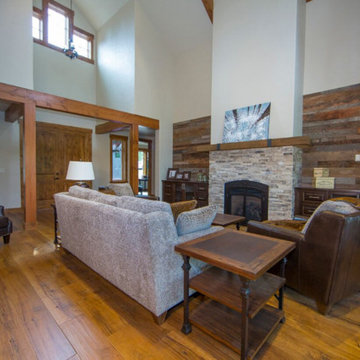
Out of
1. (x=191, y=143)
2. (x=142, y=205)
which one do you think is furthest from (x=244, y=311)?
(x=191, y=143)

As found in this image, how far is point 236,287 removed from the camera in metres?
1.48

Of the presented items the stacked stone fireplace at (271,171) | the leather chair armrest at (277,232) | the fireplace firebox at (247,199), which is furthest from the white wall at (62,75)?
the leather chair armrest at (277,232)

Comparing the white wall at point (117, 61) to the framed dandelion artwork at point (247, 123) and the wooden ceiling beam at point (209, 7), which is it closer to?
the wooden ceiling beam at point (209, 7)

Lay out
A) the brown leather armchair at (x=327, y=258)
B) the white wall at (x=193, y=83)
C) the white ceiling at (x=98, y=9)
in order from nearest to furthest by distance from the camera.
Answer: the brown leather armchair at (x=327, y=258)
the white wall at (x=193, y=83)
the white ceiling at (x=98, y=9)

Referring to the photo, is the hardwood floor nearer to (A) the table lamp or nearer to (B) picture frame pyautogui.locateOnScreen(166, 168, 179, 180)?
(A) the table lamp

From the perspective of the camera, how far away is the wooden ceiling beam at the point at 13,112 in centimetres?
440

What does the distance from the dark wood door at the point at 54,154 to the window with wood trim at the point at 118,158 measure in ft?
3.12

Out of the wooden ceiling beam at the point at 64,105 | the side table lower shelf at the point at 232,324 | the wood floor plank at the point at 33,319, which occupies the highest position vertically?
the wooden ceiling beam at the point at 64,105

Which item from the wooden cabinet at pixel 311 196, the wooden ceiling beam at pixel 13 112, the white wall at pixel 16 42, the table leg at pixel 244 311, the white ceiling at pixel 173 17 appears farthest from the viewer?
the white ceiling at pixel 173 17

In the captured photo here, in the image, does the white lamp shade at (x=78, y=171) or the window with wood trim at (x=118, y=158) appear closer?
the white lamp shade at (x=78, y=171)

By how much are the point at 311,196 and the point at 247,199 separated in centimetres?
114

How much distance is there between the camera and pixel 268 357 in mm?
1350

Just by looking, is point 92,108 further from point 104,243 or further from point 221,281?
point 221,281

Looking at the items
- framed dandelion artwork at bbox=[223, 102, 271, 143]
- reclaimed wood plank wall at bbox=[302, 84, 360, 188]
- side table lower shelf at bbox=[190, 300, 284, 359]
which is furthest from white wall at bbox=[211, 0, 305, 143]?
side table lower shelf at bbox=[190, 300, 284, 359]
